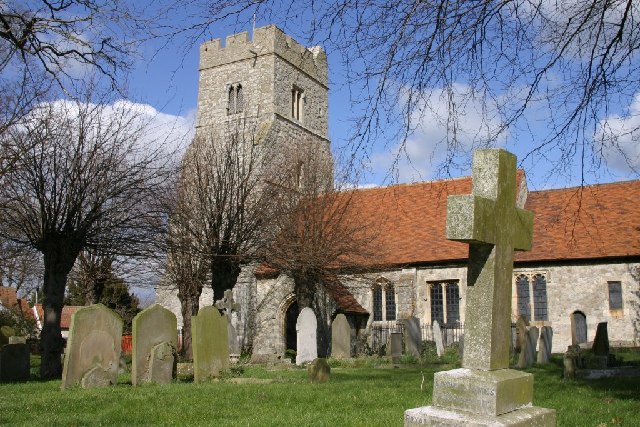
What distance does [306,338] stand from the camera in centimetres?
1722

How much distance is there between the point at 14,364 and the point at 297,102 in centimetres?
2480

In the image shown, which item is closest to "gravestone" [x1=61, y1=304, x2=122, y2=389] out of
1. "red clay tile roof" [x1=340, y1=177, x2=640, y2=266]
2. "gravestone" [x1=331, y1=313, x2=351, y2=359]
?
"gravestone" [x1=331, y1=313, x2=351, y2=359]

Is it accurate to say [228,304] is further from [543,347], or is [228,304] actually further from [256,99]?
[256,99]

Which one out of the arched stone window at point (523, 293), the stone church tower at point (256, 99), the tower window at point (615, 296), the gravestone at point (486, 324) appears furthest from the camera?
the stone church tower at point (256, 99)

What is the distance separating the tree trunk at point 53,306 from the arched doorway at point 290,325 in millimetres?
12675

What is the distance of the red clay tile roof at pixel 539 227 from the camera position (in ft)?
72.2

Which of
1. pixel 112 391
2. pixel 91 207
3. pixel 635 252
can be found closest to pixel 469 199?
pixel 112 391

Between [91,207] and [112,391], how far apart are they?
6.15 meters

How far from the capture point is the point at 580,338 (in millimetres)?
18625

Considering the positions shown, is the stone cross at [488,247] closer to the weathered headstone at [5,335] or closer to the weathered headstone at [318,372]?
the weathered headstone at [318,372]

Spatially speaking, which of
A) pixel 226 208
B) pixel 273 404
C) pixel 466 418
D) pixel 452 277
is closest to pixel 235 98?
pixel 226 208

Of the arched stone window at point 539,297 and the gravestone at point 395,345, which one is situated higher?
the arched stone window at point 539,297

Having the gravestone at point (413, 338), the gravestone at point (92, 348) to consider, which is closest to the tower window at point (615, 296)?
the gravestone at point (413, 338)

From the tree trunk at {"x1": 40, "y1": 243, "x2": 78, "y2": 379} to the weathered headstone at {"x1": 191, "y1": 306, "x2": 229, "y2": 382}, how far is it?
380cm
